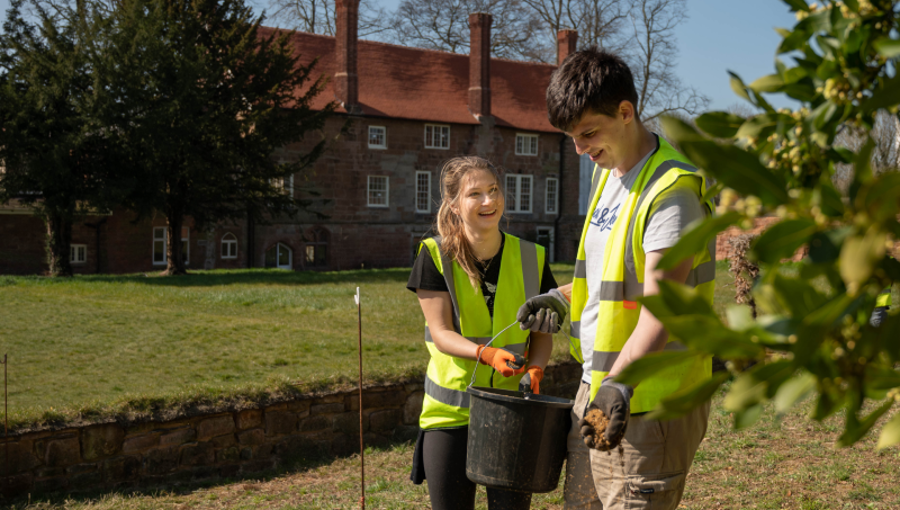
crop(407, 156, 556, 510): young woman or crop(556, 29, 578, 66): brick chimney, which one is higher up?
crop(556, 29, 578, 66): brick chimney

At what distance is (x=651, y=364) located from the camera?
30.7 inches

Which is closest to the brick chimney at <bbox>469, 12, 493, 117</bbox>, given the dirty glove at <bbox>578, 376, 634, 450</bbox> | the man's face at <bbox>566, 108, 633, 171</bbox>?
the man's face at <bbox>566, 108, 633, 171</bbox>

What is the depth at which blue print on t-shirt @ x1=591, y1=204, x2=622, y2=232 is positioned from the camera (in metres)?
2.63

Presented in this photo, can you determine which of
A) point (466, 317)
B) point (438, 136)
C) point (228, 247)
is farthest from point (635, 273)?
point (438, 136)

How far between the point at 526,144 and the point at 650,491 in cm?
3682

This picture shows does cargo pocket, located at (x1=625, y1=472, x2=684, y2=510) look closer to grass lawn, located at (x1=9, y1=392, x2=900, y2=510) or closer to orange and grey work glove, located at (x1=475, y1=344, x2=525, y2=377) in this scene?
orange and grey work glove, located at (x1=475, y1=344, x2=525, y2=377)

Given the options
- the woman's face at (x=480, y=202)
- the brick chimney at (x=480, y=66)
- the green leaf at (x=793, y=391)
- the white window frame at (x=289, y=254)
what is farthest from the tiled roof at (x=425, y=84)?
the green leaf at (x=793, y=391)

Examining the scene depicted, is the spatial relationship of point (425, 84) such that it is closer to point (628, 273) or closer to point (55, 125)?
point (55, 125)

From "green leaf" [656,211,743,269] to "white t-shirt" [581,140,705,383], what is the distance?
1.59 meters

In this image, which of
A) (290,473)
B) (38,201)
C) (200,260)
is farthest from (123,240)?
(290,473)

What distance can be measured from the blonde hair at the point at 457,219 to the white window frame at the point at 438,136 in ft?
106

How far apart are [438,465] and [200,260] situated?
100ft

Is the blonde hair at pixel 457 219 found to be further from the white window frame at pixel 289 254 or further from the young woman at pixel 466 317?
the white window frame at pixel 289 254

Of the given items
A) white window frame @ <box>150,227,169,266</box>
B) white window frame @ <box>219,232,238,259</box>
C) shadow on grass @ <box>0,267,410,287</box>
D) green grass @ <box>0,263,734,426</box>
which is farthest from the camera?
white window frame @ <box>150,227,169,266</box>
